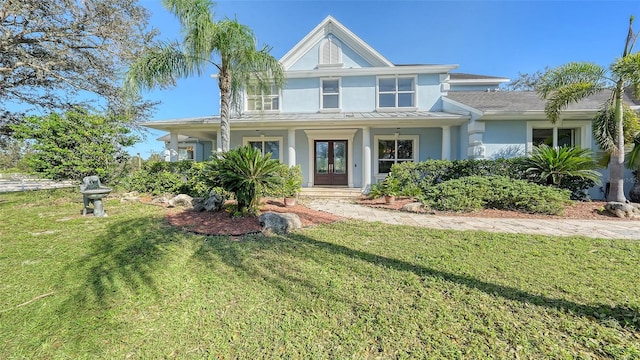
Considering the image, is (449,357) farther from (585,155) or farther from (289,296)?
(585,155)

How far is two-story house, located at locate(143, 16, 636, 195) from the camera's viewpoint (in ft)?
36.0

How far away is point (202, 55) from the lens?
714 cm

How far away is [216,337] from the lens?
7.23 feet

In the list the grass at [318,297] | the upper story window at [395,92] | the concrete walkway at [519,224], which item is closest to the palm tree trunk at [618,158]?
the concrete walkway at [519,224]

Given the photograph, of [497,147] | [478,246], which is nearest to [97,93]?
[478,246]

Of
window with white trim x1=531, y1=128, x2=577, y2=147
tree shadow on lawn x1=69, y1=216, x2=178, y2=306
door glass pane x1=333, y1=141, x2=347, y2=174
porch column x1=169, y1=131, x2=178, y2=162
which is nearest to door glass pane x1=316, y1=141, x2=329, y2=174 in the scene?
door glass pane x1=333, y1=141, x2=347, y2=174

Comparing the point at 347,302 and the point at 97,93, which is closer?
the point at 347,302

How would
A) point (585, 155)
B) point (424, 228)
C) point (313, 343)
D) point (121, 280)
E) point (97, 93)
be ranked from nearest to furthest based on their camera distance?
point (313, 343)
point (121, 280)
point (424, 228)
point (585, 155)
point (97, 93)

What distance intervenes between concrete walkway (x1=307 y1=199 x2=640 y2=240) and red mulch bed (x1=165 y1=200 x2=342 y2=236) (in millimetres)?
1031

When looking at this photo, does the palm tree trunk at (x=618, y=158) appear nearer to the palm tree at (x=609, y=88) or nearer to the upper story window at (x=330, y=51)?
the palm tree at (x=609, y=88)

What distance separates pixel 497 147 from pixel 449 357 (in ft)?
34.6

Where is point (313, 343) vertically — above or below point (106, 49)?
below

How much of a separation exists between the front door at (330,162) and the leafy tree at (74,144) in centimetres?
792

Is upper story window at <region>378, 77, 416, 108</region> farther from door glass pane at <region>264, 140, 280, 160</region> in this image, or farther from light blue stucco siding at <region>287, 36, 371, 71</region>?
door glass pane at <region>264, 140, 280, 160</region>
